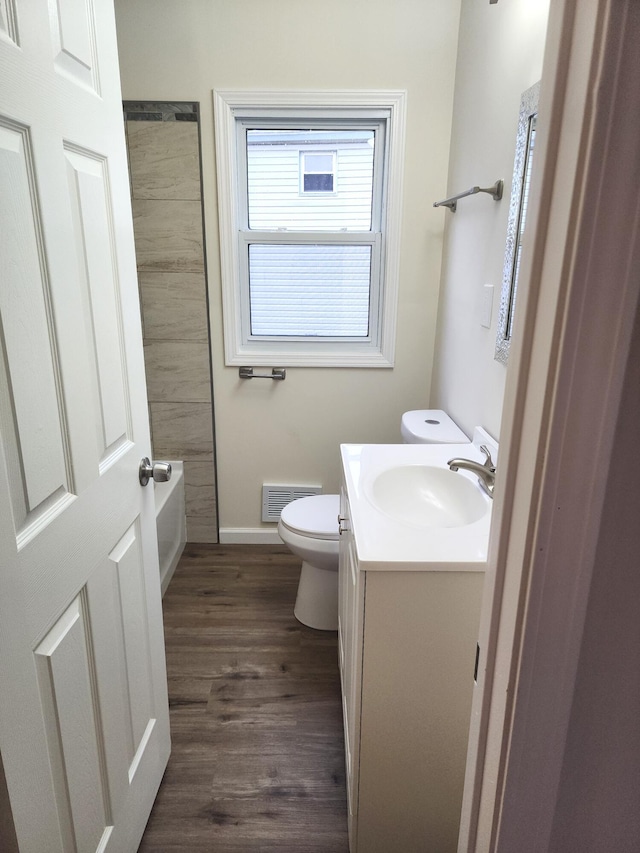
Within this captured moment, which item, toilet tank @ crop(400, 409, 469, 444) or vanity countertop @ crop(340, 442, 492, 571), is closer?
vanity countertop @ crop(340, 442, 492, 571)

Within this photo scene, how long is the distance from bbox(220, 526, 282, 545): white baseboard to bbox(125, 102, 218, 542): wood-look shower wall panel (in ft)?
0.23

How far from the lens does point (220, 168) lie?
235 cm

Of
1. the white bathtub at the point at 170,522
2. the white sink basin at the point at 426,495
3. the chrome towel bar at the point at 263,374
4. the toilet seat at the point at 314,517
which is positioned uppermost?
the chrome towel bar at the point at 263,374

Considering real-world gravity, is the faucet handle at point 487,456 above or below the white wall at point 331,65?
below

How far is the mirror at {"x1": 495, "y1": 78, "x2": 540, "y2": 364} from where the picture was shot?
1402 millimetres

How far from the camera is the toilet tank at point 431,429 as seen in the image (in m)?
1.93

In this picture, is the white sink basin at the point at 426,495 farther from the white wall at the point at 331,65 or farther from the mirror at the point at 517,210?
the white wall at the point at 331,65

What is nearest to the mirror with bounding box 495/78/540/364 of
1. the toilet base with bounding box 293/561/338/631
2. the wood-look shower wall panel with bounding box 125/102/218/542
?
the toilet base with bounding box 293/561/338/631

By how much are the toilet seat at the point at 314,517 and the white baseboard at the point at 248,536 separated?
0.66 m

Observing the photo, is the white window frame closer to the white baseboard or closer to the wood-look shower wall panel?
the wood-look shower wall panel

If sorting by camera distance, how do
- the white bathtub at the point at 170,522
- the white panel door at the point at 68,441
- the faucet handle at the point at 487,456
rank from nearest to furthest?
the white panel door at the point at 68,441, the faucet handle at the point at 487,456, the white bathtub at the point at 170,522

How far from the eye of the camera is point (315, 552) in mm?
1997

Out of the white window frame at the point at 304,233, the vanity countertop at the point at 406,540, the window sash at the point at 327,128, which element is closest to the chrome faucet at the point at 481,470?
the vanity countertop at the point at 406,540

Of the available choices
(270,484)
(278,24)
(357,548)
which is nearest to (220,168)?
(278,24)
